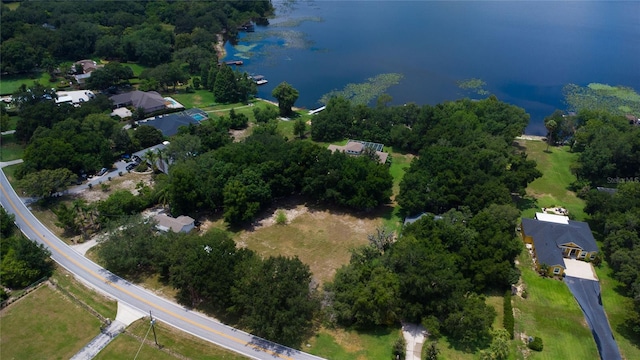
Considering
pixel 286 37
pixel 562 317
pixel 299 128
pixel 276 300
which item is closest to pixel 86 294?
pixel 276 300

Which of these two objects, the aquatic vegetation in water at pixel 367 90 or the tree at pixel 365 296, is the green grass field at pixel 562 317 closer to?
the tree at pixel 365 296

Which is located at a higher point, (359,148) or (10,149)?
(359,148)

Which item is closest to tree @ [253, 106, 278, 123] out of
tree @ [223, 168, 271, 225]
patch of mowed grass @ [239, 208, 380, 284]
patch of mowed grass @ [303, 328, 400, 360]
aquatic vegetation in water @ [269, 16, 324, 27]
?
tree @ [223, 168, 271, 225]

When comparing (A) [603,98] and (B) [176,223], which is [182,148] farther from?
(A) [603,98]

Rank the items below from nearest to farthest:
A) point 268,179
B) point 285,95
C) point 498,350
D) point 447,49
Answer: point 498,350 < point 268,179 < point 285,95 < point 447,49

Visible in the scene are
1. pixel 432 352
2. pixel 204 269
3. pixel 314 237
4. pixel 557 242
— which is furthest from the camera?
pixel 314 237

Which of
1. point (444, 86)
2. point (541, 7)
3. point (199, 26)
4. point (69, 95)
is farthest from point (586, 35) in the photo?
point (69, 95)
